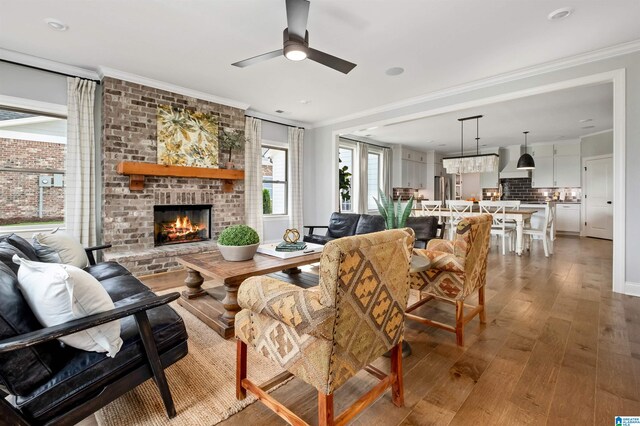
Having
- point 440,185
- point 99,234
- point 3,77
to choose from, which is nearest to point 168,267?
point 99,234

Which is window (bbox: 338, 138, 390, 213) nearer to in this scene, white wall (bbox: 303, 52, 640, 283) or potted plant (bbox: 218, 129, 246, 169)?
white wall (bbox: 303, 52, 640, 283)

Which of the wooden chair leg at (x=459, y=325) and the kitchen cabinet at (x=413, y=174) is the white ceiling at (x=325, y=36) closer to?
the wooden chair leg at (x=459, y=325)

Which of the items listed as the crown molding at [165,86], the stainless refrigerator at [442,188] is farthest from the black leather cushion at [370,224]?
the stainless refrigerator at [442,188]

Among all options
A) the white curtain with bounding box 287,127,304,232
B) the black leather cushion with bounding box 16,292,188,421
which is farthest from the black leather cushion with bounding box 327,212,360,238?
the black leather cushion with bounding box 16,292,188,421

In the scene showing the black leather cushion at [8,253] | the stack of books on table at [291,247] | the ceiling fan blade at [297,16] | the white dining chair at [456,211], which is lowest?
the stack of books on table at [291,247]

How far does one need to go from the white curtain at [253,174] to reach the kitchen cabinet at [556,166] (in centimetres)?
807

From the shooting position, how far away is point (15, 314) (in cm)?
114

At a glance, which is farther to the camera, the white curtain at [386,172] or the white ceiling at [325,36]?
the white curtain at [386,172]

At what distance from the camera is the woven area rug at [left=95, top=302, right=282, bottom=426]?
1.46 m

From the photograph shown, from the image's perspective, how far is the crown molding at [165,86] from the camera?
3.90 metres

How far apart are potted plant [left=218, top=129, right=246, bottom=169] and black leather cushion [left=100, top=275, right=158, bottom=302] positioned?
3.09m

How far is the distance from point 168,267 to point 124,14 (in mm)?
3018

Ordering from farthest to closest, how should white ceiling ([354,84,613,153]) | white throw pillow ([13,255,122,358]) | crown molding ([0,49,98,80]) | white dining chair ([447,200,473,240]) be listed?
Result: 1. white dining chair ([447,200,473,240])
2. white ceiling ([354,84,613,153])
3. crown molding ([0,49,98,80])
4. white throw pillow ([13,255,122,358])

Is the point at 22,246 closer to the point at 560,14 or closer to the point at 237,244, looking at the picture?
the point at 237,244
